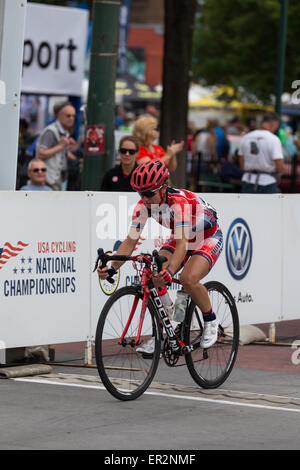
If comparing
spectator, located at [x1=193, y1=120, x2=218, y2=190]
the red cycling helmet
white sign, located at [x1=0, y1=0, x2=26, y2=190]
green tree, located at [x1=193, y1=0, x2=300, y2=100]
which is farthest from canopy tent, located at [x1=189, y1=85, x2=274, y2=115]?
the red cycling helmet

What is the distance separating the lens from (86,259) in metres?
9.43

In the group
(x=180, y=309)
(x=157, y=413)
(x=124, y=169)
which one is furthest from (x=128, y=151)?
(x=157, y=413)

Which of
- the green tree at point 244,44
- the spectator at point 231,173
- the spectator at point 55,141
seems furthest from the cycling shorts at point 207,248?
the green tree at point 244,44

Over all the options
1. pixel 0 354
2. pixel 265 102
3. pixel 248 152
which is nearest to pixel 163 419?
pixel 0 354

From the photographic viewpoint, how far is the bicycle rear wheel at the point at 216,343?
8.37 meters

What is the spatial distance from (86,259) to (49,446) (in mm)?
3232

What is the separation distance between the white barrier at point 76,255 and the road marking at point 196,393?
0.42 metres

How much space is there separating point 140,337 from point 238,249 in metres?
3.06

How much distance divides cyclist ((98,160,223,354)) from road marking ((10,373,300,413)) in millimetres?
385

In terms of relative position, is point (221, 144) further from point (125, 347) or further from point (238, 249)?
point (125, 347)

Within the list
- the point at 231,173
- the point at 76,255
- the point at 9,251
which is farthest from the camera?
the point at 231,173

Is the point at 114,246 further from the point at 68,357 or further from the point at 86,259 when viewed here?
the point at 68,357

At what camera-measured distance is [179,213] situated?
7.91m

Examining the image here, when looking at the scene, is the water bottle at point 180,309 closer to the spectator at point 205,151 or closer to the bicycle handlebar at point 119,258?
the bicycle handlebar at point 119,258
